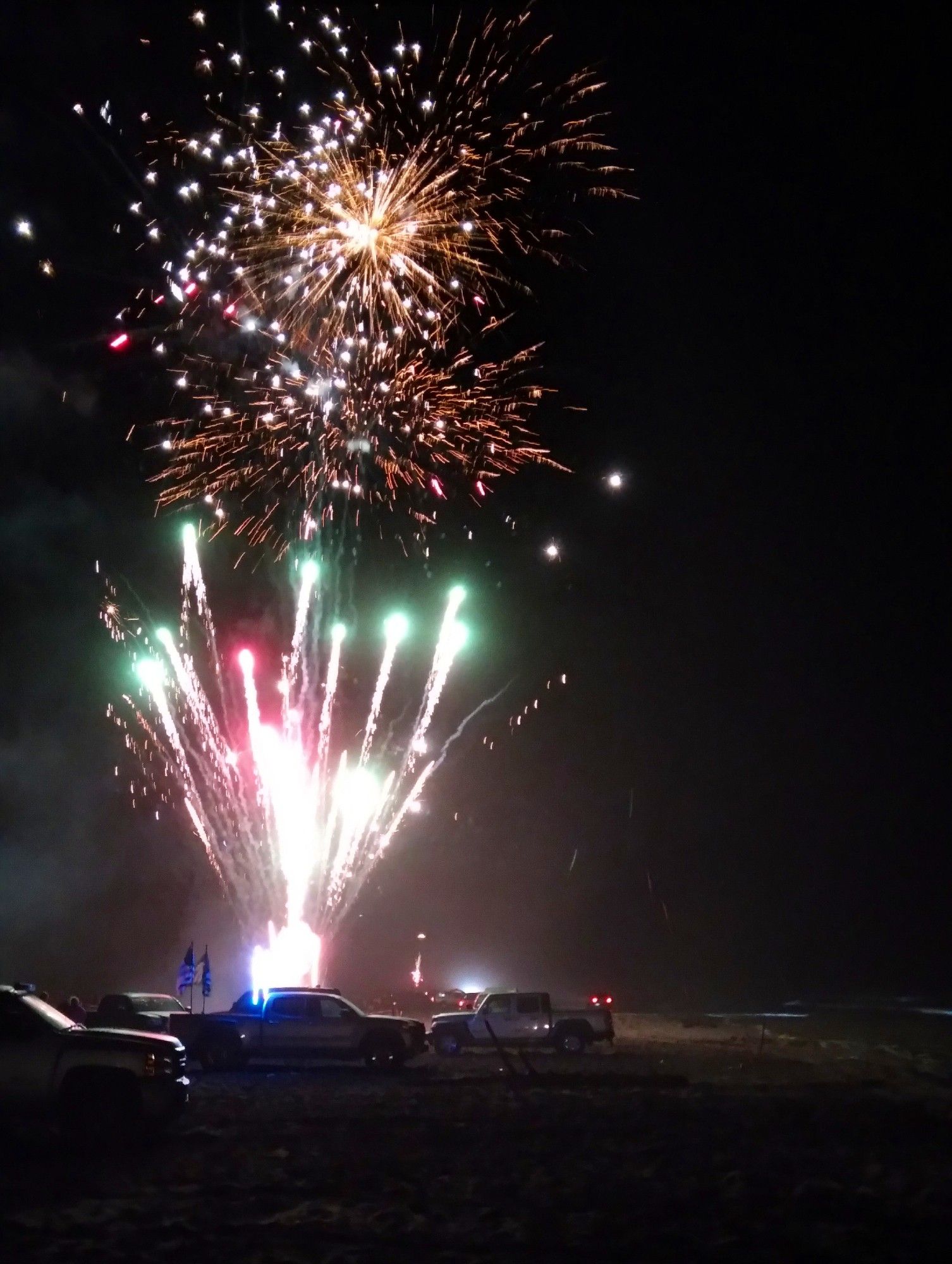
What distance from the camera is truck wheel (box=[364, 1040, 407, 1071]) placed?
22.7m

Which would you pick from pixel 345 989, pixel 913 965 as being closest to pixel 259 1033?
pixel 345 989

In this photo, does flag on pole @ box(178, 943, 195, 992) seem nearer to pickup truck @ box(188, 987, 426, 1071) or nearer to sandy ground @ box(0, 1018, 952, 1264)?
pickup truck @ box(188, 987, 426, 1071)

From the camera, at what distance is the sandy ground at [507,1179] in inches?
316

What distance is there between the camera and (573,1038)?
2780cm

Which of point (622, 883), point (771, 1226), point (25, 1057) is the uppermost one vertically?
point (622, 883)

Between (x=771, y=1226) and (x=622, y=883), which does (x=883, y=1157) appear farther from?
(x=622, y=883)

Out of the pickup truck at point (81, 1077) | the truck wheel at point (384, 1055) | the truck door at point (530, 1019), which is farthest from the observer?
the truck door at point (530, 1019)

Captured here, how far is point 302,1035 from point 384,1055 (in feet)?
5.32

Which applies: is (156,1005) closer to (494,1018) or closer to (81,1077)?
(494,1018)

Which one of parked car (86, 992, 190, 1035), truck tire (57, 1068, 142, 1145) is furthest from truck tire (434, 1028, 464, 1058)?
truck tire (57, 1068, 142, 1145)

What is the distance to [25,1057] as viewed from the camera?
12.0 meters

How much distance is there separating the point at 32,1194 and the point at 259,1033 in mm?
14199

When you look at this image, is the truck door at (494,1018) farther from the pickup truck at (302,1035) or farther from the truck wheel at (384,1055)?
the truck wheel at (384,1055)

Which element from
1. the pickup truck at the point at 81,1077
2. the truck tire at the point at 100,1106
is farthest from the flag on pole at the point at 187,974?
the truck tire at the point at 100,1106
